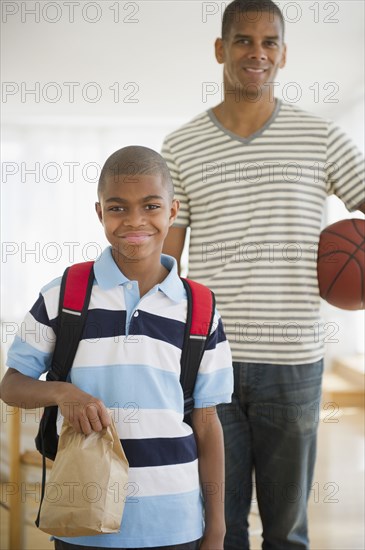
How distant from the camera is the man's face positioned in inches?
61.4

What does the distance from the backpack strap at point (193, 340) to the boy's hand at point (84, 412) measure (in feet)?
0.59

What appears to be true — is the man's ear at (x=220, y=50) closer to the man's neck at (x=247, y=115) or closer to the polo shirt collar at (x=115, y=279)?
the man's neck at (x=247, y=115)

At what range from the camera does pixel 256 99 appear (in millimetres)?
1601

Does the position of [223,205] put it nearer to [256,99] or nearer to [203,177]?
[203,177]

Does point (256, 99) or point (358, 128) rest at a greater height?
point (358, 128)

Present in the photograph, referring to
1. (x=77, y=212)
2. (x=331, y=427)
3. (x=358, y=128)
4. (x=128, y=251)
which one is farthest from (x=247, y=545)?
(x=77, y=212)

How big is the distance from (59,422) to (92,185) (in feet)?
18.5

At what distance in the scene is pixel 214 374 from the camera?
1.18 metres

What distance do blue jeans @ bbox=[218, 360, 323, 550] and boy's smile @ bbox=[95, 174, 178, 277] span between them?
0.49 metres

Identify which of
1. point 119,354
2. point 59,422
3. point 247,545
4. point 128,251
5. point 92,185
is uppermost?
point 92,185

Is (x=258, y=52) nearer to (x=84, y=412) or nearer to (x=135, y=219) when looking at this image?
(x=135, y=219)

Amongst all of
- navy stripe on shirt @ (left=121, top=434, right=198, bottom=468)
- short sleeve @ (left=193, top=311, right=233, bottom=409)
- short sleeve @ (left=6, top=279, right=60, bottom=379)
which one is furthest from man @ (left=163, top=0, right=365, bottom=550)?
short sleeve @ (left=6, top=279, right=60, bottom=379)

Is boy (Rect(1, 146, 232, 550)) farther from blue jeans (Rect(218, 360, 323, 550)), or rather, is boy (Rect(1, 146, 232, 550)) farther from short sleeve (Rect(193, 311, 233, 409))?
blue jeans (Rect(218, 360, 323, 550))

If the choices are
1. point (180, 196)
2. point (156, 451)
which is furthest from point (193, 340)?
point (180, 196)
